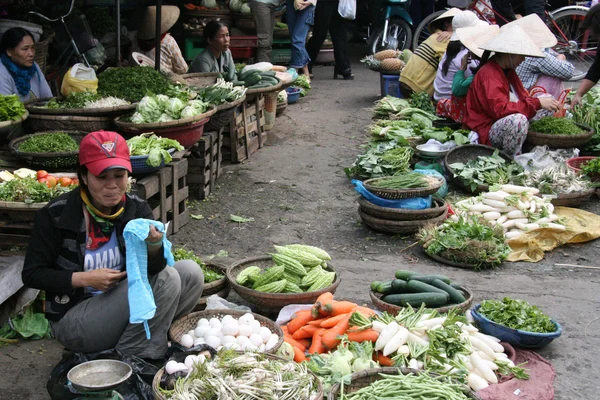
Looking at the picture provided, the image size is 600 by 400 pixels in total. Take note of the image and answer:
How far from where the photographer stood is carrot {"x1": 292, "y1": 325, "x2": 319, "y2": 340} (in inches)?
163

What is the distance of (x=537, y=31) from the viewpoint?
7.71 metres

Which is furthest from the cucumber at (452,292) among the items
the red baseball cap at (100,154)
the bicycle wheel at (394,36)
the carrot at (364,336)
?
the bicycle wheel at (394,36)

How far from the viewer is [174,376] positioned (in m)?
3.37

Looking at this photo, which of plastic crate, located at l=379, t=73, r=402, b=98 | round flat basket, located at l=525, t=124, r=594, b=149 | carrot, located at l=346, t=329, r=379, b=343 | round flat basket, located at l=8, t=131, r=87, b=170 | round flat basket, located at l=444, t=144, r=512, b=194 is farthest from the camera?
plastic crate, located at l=379, t=73, r=402, b=98

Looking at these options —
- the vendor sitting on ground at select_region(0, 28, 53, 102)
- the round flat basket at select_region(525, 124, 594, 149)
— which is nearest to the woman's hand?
the vendor sitting on ground at select_region(0, 28, 53, 102)

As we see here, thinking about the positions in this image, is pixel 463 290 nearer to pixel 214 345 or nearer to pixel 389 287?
pixel 389 287

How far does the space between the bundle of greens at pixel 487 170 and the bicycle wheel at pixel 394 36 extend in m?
6.04

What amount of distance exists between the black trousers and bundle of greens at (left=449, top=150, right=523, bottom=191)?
5.31 metres

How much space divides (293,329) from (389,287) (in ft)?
2.29

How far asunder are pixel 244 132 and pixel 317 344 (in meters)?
4.56

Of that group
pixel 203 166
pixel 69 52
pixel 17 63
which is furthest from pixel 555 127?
pixel 69 52

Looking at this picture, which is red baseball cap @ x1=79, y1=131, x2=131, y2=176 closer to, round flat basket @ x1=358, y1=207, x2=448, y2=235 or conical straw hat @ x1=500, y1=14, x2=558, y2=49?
round flat basket @ x1=358, y1=207, x2=448, y2=235

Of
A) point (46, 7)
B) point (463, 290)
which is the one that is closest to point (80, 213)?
point (463, 290)

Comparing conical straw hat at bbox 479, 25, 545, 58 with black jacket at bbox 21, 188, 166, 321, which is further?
conical straw hat at bbox 479, 25, 545, 58
